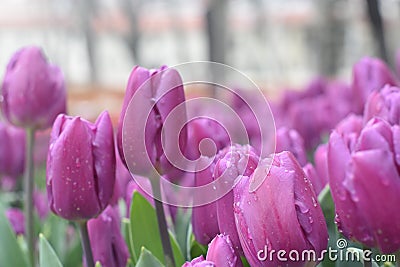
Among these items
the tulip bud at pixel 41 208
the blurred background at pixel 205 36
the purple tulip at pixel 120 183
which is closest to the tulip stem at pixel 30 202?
the purple tulip at pixel 120 183

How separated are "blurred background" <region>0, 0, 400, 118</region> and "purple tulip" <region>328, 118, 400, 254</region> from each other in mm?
1335

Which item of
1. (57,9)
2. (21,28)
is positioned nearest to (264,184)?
(57,9)

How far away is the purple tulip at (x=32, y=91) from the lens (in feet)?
3.54

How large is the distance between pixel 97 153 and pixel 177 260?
0.17 m

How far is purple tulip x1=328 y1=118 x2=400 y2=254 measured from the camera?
542 mm

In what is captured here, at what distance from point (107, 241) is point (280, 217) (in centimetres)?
29

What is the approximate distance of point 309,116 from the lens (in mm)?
1641

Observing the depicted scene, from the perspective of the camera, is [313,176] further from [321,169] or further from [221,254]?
[221,254]

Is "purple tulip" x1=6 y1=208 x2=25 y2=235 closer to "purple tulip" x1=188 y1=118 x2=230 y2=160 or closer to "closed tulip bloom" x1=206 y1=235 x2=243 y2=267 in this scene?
"purple tulip" x1=188 y1=118 x2=230 y2=160

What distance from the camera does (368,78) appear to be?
1.26 metres

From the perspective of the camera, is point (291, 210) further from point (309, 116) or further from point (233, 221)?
point (309, 116)

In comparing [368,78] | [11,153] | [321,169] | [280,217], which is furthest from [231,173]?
[11,153]

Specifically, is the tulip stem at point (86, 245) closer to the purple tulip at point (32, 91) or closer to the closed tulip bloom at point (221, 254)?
the closed tulip bloom at point (221, 254)

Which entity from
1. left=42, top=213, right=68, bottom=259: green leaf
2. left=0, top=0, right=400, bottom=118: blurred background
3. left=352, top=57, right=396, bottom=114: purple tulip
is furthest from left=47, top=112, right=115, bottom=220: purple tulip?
left=0, top=0, right=400, bottom=118: blurred background
